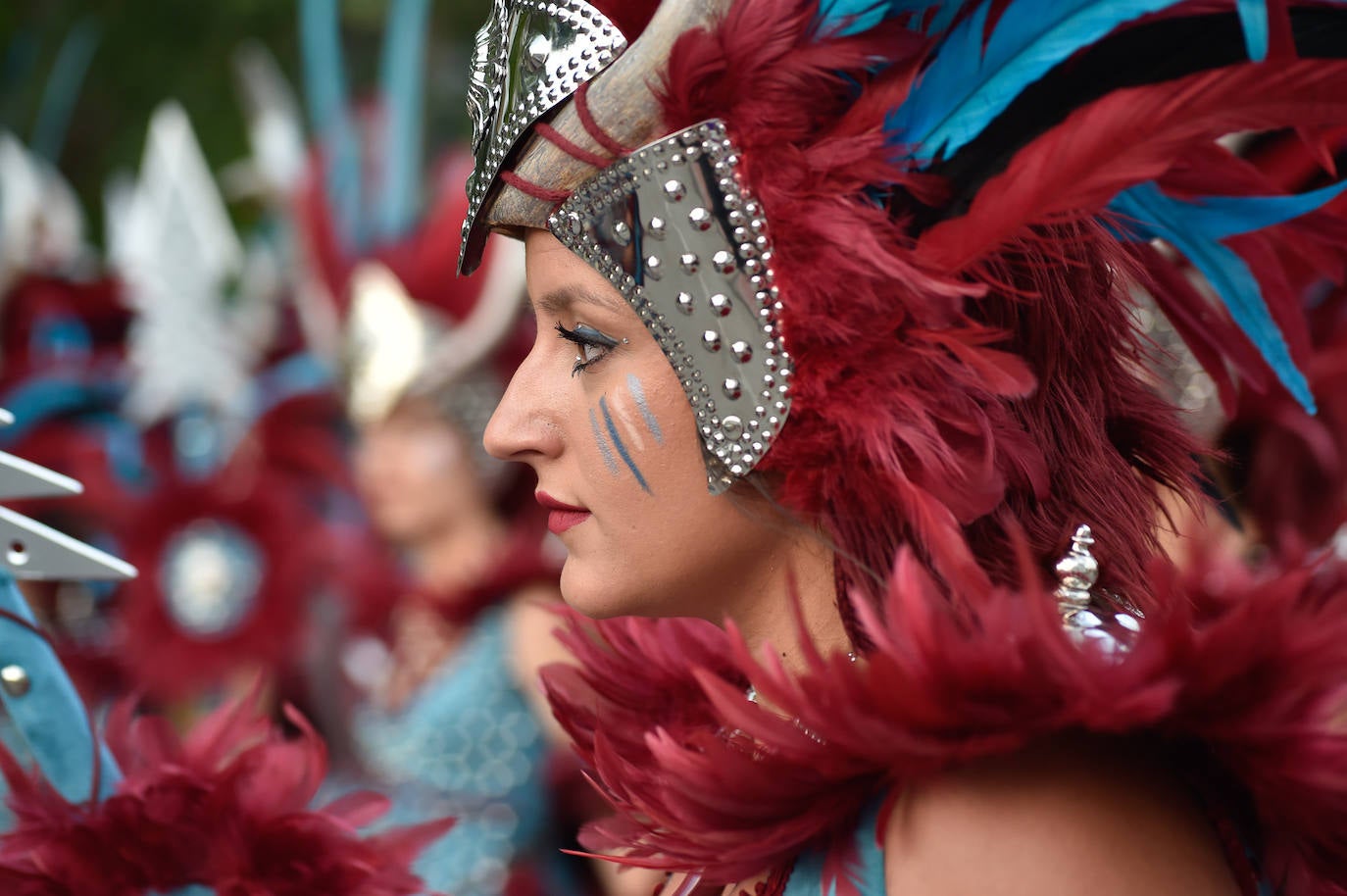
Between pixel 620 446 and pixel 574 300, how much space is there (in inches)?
6.5

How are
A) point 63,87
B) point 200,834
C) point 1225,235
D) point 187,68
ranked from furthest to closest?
point 187,68, point 63,87, point 200,834, point 1225,235

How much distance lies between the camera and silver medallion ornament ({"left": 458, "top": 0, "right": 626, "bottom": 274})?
60.9 inches

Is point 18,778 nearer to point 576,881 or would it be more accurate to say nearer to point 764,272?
point 764,272

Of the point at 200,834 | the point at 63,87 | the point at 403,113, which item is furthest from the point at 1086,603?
the point at 63,87

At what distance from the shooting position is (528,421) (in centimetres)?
160

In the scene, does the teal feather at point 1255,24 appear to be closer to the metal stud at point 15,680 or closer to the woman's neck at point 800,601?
the woman's neck at point 800,601

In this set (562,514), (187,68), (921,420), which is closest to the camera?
(921,420)

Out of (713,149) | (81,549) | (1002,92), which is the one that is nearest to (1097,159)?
(1002,92)

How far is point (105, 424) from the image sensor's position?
577cm

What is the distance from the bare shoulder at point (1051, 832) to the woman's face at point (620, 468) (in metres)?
0.36

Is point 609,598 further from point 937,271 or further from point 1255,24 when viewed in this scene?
point 1255,24

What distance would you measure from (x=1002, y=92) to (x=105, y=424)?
16.6 ft

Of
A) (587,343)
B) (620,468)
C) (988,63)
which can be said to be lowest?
(620,468)

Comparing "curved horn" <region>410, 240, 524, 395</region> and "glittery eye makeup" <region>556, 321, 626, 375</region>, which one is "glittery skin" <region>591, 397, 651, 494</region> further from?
"curved horn" <region>410, 240, 524, 395</region>
